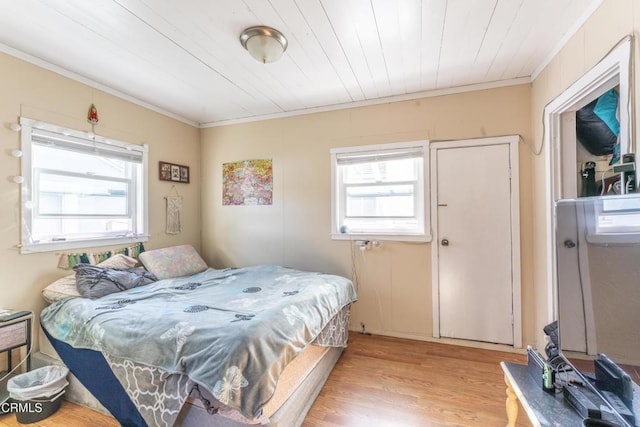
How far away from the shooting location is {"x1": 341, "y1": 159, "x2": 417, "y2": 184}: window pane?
289cm

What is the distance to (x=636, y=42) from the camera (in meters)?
1.25

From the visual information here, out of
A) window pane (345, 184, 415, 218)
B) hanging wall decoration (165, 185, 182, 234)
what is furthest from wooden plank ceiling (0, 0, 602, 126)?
hanging wall decoration (165, 185, 182, 234)

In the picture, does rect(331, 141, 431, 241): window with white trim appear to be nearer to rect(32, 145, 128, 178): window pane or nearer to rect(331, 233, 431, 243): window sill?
rect(331, 233, 431, 243): window sill

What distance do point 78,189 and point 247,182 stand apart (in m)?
1.63

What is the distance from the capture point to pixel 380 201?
3008 mm

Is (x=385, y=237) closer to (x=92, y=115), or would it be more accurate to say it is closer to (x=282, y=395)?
(x=282, y=395)

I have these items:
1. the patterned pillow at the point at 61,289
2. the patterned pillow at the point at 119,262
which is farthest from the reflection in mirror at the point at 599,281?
the patterned pillow at the point at 119,262

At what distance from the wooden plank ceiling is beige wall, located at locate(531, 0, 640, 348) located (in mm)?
114

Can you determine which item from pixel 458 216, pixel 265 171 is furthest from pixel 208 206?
pixel 458 216

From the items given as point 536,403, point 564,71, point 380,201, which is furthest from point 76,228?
point 564,71

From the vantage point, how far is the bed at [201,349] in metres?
1.31

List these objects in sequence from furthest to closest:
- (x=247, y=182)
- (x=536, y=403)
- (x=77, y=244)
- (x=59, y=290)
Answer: (x=247, y=182), (x=77, y=244), (x=59, y=290), (x=536, y=403)

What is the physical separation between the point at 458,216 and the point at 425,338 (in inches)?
50.0

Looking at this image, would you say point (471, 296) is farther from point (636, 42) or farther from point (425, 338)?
point (636, 42)
